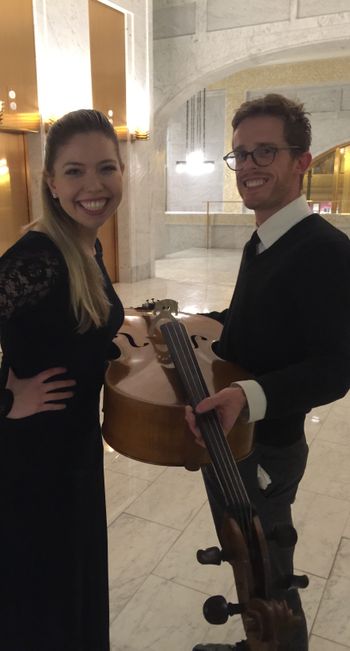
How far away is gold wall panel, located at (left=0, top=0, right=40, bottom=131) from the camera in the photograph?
6.02 meters

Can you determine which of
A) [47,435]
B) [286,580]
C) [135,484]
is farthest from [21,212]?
[286,580]

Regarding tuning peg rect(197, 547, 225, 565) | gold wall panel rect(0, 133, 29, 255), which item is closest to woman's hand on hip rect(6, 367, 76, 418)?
tuning peg rect(197, 547, 225, 565)

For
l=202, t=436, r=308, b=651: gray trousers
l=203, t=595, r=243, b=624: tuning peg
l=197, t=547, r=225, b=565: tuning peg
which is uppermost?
l=197, t=547, r=225, b=565: tuning peg

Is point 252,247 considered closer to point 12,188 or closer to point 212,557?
point 212,557

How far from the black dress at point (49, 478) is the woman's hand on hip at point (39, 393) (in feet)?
0.07

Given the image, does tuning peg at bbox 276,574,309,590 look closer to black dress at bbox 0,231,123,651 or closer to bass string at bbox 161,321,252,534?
bass string at bbox 161,321,252,534

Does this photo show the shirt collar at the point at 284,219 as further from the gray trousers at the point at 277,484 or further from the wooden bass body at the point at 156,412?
the gray trousers at the point at 277,484

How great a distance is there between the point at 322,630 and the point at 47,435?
4.77ft

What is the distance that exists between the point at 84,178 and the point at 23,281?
1.19 ft

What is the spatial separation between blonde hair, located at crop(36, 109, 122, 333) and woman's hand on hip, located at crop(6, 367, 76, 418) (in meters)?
0.15

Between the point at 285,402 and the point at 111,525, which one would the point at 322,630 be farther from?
the point at 285,402

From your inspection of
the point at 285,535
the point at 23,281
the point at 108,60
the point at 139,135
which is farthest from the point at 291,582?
the point at 139,135

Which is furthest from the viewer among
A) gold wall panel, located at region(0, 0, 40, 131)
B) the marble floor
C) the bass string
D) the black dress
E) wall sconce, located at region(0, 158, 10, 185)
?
wall sconce, located at region(0, 158, 10, 185)

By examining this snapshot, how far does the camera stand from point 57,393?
131 centimetres
